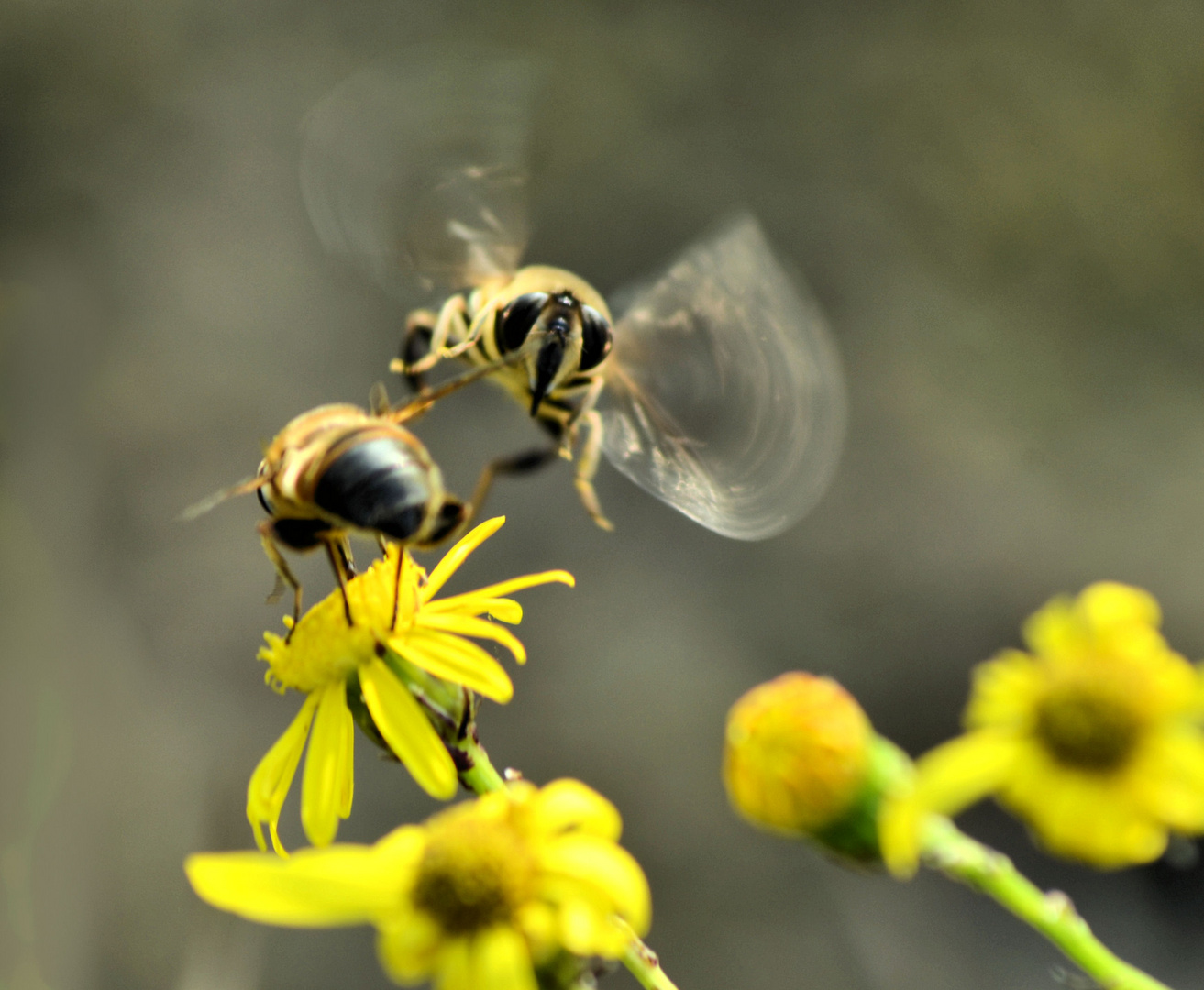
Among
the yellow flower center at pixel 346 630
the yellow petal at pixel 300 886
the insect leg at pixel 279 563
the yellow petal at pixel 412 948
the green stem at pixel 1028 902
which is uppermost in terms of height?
the insect leg at pixel 279 563

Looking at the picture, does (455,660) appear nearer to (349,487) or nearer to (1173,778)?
(349,487)

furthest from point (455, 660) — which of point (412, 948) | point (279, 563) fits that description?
point (412, 948)

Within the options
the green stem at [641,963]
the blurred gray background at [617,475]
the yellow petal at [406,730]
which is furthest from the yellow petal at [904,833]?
the blurred gray background at [617,475]

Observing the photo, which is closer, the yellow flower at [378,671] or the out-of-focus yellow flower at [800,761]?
the out-of-focus yellow flower at [800,761]

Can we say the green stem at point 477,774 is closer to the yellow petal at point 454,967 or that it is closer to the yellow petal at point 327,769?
the yellow petal at point 327,769

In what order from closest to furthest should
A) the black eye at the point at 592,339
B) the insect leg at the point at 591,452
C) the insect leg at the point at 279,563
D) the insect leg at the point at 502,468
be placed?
the insect leg at the point at 502,468
the insect leg at the point at 279,563
the black eye at the point at 592,339
the insect leg at the point at 591,452

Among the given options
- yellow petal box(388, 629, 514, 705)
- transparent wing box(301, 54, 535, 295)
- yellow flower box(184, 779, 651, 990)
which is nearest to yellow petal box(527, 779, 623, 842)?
yellow flower box(184, 779, 651, 990)

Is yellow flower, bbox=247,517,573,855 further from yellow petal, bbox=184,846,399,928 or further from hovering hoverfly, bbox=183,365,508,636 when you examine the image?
yellow petal, bbox=184,846,399,928
